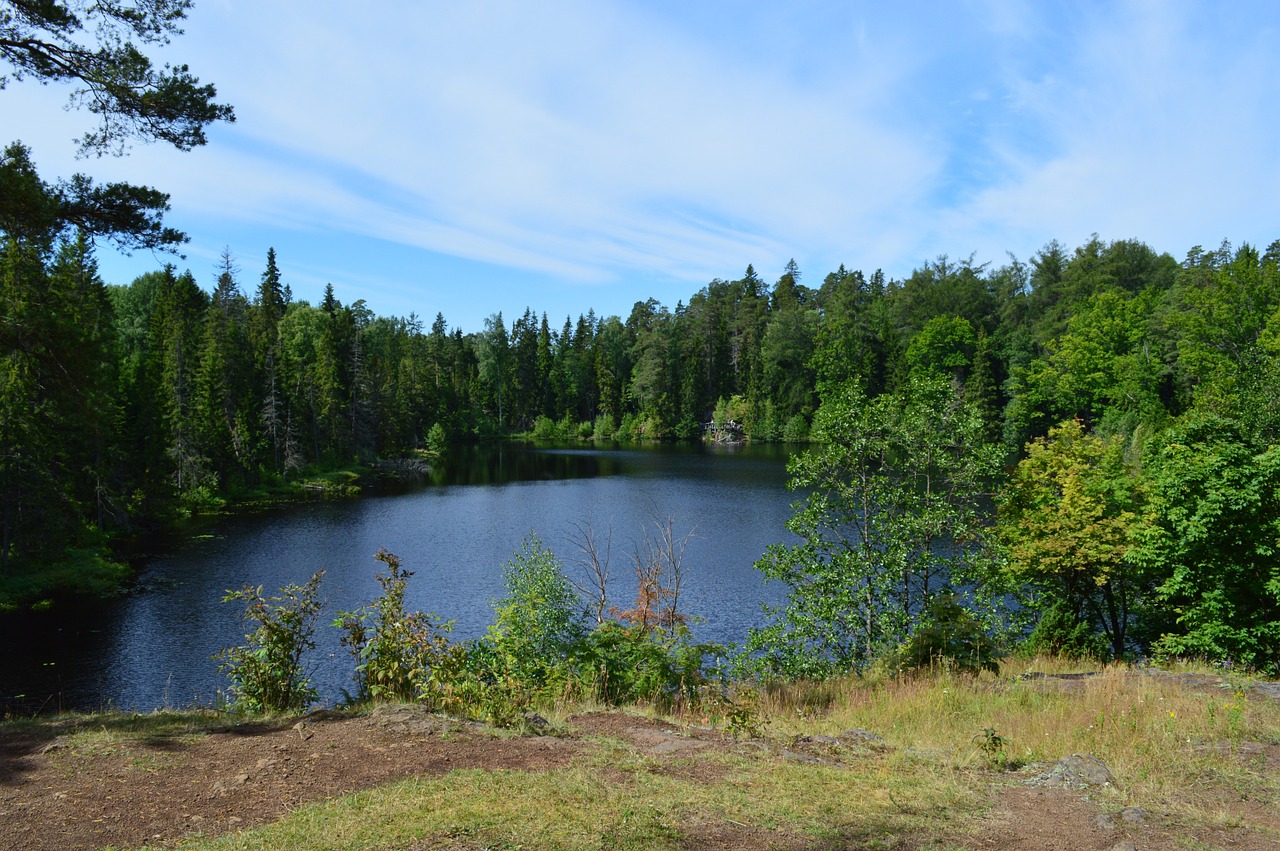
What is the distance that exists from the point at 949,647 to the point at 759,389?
83879 millimetres

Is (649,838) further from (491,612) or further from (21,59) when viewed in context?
(491,612)

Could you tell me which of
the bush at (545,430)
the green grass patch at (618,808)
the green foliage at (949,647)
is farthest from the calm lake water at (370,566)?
the bush at (545,430)

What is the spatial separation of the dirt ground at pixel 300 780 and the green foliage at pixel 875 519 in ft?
24.7

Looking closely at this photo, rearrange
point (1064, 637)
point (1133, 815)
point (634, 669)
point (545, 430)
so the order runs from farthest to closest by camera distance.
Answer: point (545, 430), point (1064, 637), point (634, 669), point (1133, 815)

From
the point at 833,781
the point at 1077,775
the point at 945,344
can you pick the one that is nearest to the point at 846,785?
the point at 833,781

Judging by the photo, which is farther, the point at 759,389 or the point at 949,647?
the point at 759,389

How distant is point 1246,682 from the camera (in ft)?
32.3

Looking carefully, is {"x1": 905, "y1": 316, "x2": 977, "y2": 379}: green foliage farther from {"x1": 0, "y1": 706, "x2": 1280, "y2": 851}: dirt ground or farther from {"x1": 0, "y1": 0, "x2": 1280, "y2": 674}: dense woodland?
{"x1": 0, "y1": 706, "x2": 1280, "y2": 851}: dirt ground

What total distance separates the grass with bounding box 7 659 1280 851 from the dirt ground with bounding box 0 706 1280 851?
6.9 inches

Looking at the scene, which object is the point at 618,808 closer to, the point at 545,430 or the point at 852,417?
the point at 852,417

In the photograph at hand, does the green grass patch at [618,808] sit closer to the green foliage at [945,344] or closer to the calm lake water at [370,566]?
the calm lake water at [370,566]

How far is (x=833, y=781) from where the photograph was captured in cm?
598

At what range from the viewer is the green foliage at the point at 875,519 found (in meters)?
14.5

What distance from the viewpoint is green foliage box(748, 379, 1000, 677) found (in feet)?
47.5
